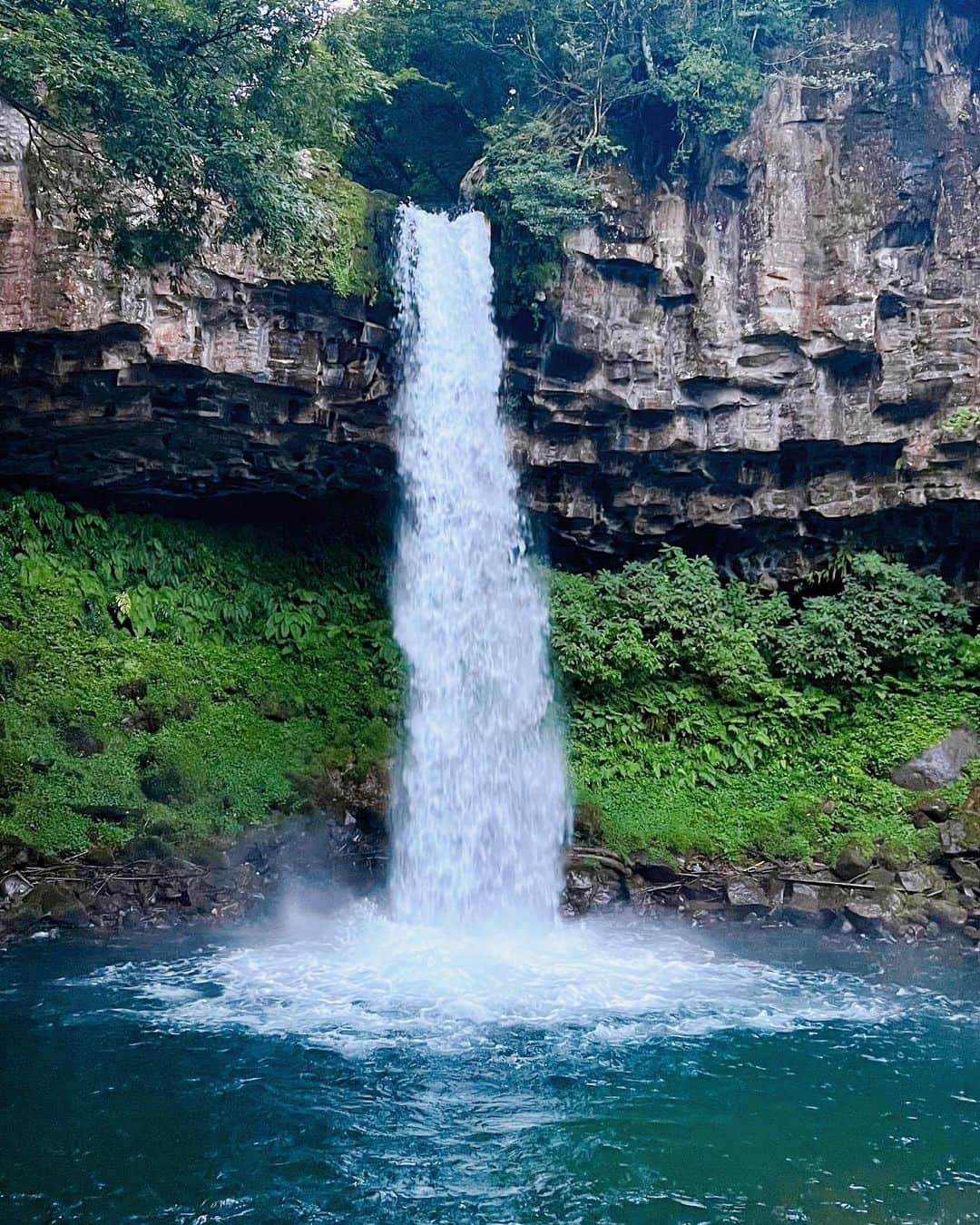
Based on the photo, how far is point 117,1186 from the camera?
21.3 ft

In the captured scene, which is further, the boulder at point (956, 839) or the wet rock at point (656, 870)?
the wet rock at point (656, 870)

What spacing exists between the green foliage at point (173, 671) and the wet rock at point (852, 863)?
6285 mm

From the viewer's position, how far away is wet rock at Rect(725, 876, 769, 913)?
42.2ft

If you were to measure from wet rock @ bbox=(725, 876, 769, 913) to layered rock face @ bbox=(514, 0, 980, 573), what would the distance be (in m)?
6.21

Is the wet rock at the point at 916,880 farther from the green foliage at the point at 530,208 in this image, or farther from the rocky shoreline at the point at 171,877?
the green foliage at the point at 530,208

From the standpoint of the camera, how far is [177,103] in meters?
10.4

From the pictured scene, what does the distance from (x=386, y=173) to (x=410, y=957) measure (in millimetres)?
13925

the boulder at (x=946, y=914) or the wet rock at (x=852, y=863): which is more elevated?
the wet rock at (x=852, y=863)

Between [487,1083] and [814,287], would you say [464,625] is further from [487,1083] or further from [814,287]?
[487,1083]

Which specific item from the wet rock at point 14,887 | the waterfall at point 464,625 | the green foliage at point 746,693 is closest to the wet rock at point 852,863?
the green foliage at point 746,693

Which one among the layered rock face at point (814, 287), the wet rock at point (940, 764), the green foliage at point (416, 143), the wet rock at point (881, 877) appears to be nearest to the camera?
the wet rock at point (881, 877)

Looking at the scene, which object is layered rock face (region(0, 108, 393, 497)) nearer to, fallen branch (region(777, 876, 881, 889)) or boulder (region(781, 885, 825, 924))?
fallen branch (region(777, 876, 881, 889))

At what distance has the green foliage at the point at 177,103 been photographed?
959cm

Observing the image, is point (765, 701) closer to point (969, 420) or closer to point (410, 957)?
point (969, 420)
